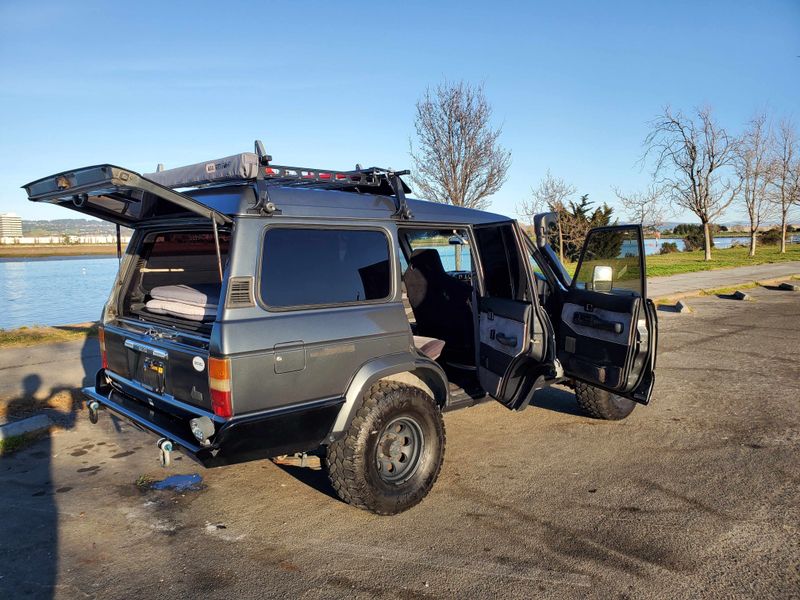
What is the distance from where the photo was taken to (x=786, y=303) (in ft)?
46.5

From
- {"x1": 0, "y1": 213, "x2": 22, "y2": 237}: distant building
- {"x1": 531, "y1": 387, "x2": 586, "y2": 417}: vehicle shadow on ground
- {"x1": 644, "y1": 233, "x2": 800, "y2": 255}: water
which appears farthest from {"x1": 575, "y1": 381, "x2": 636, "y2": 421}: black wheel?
{"x1": 0, "y1": 213, "x2": 22, "y2": 237}: distant building

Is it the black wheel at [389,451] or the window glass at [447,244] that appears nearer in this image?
the black wheel at [389,451]

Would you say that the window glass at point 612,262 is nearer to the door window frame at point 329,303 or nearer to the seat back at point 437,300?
the seat back at point 437,300

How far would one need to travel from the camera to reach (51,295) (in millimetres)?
16781

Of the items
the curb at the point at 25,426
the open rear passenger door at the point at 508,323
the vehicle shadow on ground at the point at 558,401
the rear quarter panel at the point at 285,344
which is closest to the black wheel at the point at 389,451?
the rear quarter panel at the point at 285,344

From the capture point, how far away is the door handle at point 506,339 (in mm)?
4649

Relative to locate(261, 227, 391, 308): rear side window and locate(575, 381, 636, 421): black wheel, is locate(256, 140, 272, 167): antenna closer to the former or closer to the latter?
locate(261, 227, 391, 308): rear side window

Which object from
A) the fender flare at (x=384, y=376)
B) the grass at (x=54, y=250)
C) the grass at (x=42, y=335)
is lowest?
the grass at (x=42, y=335)

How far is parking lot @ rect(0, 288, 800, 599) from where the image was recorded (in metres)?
3.19

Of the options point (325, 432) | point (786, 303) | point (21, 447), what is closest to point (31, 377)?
point (21, 447)

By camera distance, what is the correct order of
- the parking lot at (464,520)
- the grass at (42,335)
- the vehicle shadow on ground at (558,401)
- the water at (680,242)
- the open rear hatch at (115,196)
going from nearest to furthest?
the open rear hatch at (115,196) → the parking lot at (464,520) → the vehicle shadow on ground at (558,401) → the grass at (42,335) → the water at (680,242)

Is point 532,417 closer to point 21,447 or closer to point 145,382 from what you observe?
point 145,382

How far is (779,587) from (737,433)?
2621 mm

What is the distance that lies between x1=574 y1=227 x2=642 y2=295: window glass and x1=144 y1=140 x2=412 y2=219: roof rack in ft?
5.55
